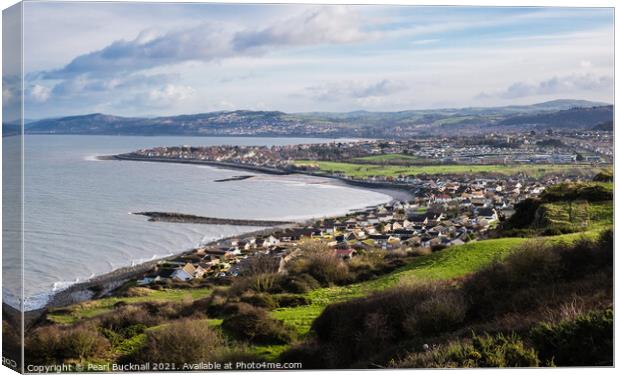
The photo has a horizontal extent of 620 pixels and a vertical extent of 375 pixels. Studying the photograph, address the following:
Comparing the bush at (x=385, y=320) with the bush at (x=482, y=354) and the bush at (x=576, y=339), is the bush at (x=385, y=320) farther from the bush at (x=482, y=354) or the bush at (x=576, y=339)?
the bush at (x=576, y=339)

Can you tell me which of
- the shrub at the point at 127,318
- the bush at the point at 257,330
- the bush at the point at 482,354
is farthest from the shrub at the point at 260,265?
the bush at the point at 482,354

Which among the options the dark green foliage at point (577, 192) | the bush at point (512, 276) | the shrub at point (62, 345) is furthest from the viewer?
the dark green foliage at point (577, 192)

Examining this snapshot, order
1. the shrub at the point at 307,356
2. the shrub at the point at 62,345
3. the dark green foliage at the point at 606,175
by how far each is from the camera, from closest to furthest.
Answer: the shrub at the point at 62,345, the shrub at the point at 307,356, the dark green foliage at the point at 606,175

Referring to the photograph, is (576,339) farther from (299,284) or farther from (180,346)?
(180,346)

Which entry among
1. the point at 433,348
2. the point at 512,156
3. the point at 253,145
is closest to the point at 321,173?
the point at 253,145

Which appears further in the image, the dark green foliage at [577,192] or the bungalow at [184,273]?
the bungalow at [184,273]

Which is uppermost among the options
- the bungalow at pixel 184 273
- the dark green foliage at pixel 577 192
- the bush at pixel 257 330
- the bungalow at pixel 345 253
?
the dark green foliage at pixel 577 192
